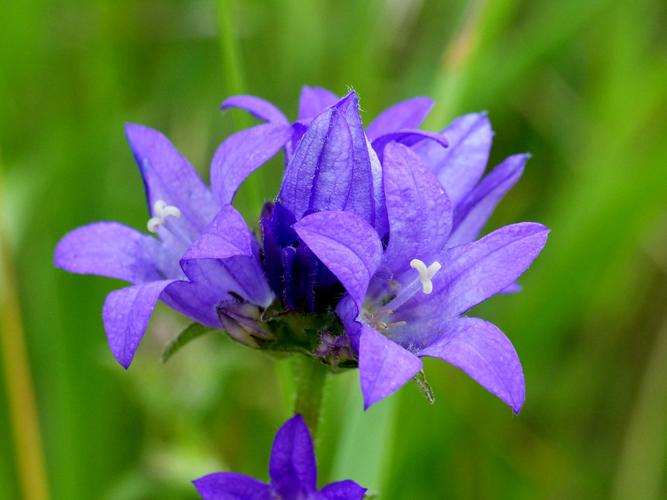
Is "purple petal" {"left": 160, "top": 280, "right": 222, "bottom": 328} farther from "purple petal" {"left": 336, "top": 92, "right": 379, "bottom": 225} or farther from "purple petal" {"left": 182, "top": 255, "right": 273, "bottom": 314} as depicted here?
"purple petal" {"left": 336, "top": 92, "right": 379, "bottom": 225}

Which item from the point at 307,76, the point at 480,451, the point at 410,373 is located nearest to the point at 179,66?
the point at 307,76

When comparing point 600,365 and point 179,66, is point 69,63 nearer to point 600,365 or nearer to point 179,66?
point 179,66

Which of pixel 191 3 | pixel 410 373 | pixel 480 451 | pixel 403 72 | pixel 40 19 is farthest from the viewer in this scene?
pixel 403 72

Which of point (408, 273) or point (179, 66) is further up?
point (179, 66)

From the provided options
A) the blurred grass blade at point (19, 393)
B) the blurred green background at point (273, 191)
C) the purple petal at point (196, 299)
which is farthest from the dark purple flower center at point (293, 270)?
the blurred grass blade at point (19, 393)

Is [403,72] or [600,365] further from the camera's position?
[403,72]
